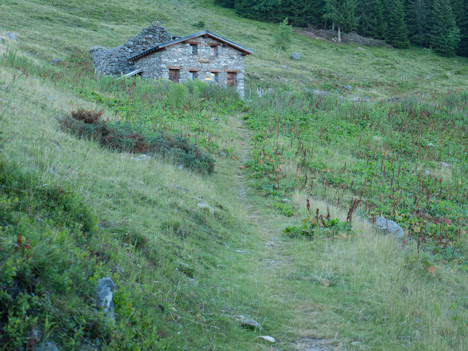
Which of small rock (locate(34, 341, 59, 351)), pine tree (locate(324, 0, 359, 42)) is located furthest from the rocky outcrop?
pine tree (locate(324, 0, 359, 42))

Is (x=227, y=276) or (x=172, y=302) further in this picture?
(x=227, y=276)

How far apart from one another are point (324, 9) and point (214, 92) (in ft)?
186

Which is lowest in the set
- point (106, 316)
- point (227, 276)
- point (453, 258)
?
point (453, 258)

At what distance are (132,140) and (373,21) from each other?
71.0 m

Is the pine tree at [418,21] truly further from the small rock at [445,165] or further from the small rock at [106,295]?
the small rock at [106,295]

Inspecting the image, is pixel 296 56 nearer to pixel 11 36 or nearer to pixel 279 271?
pixel 11 36

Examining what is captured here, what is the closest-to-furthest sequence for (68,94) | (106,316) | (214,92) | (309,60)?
1. (106,316)
2. (68,94)
3. (214,92)
4. (309,60)

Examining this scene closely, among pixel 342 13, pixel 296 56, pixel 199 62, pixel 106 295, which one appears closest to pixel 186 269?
pixel 106 295

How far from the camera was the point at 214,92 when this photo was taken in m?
22.6

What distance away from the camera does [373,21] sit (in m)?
70.4

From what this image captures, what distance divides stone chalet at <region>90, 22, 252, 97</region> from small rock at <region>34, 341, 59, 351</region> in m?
25.0

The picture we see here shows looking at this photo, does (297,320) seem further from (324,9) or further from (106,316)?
(324,9)

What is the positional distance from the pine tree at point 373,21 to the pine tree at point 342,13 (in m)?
3.21

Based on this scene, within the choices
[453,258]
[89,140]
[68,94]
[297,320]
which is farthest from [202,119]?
[297,320]
